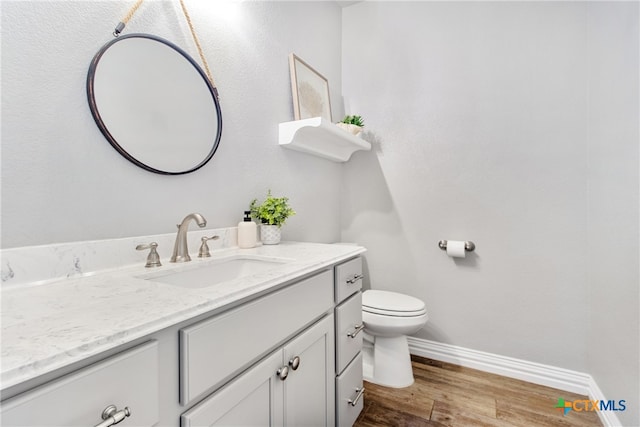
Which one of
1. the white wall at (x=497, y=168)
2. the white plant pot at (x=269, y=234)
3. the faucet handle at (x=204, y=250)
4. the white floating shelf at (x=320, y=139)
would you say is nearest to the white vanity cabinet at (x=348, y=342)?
the white plant pot at (x=269, y=234)

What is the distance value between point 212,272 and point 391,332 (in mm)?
1120

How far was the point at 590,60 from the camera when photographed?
170 centimetres

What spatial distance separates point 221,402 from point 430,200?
1820 mm

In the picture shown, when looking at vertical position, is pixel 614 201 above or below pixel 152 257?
above

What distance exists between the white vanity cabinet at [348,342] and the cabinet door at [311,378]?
6 cm

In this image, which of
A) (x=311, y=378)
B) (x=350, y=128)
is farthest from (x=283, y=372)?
(x=350, y=128)

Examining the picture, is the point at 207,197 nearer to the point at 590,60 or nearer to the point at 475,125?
the point at 475,125

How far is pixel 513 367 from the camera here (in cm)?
191

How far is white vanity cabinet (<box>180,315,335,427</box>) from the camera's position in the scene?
0.72 metres

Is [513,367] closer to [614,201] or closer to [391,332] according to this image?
[391,332]

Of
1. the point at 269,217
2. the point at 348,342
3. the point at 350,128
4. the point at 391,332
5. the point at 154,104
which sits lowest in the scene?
the point at 391,332

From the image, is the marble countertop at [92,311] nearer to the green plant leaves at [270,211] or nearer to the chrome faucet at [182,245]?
the chrome faucet at [182,245]

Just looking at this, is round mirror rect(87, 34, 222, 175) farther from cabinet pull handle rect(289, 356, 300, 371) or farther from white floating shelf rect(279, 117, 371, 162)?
cabinet pull handle rect(289, 356, 300, 371)

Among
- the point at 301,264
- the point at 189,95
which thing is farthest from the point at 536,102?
the point at 189,95
